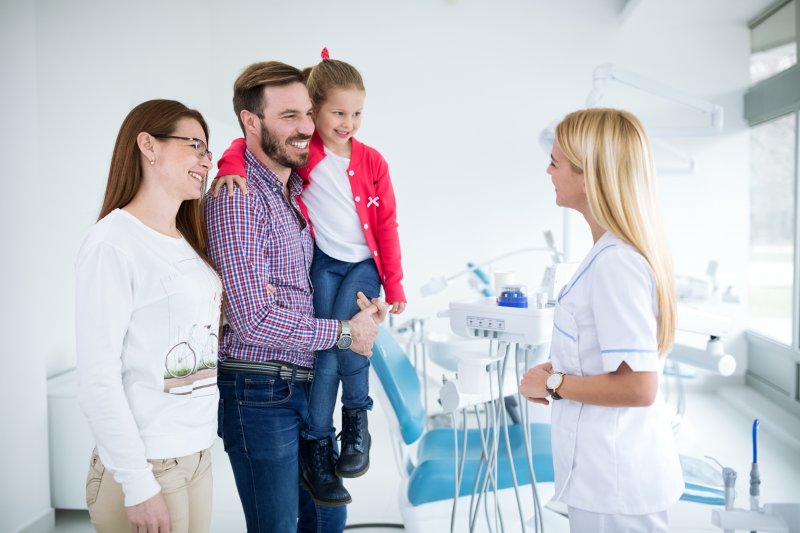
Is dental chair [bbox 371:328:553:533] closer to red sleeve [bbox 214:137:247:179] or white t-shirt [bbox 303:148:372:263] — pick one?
white t-shirt [bbox 303:148:372:263]

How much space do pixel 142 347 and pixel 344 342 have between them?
498 mm

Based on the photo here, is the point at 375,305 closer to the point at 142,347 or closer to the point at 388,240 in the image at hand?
the point at 388,240

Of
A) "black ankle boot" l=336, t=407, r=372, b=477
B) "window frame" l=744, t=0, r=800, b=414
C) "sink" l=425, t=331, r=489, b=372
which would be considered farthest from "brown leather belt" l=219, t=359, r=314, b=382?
"window frame" l=744, t=0, r=800, b=414

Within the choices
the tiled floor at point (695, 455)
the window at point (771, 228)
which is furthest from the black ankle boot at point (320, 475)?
the window at point (771, 228)

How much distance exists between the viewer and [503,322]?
5.55ft

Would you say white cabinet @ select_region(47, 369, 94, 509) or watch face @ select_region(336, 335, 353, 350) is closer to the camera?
watch face @ select_region(336, 335, 353, 350)

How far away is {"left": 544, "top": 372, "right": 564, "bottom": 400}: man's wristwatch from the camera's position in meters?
1.26

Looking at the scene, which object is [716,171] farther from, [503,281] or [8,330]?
[8,330]

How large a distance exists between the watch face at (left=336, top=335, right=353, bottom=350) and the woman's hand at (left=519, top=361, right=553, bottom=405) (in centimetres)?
42

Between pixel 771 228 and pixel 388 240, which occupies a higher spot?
pixel 771 228

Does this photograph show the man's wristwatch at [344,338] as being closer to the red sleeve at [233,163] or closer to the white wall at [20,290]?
the red sleeve at [233,163]

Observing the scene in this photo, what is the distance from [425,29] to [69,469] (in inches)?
150

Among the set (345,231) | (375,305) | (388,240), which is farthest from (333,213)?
(375,305)

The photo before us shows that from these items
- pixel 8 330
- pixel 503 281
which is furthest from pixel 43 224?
pixel 503 281
